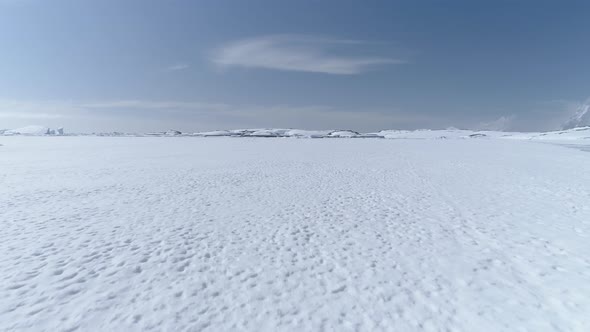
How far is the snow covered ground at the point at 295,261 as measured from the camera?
583cm

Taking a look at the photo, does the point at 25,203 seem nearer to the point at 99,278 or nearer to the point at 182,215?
the point at 182,215

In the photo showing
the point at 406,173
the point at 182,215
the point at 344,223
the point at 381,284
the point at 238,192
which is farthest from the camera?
the point at 406,173

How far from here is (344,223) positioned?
11531 millimetres

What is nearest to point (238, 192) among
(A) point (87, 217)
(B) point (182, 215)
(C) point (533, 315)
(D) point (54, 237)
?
(B) point (182, 215)

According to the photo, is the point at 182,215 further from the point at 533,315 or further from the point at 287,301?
the point at 533,315

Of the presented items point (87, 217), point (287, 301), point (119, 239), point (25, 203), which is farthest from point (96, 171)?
point (287, 301)

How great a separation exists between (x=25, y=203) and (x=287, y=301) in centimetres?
1537

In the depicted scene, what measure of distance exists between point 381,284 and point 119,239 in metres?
8.24

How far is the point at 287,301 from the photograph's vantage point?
6.31m

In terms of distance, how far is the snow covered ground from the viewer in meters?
5.83

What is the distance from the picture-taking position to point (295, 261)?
8.23m

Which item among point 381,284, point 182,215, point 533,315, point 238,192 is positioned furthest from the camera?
point 238,192

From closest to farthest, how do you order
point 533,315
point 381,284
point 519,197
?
point 533,315, point 381,284, point 519,197

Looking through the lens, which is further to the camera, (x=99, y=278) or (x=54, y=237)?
(x=54, y=237)
